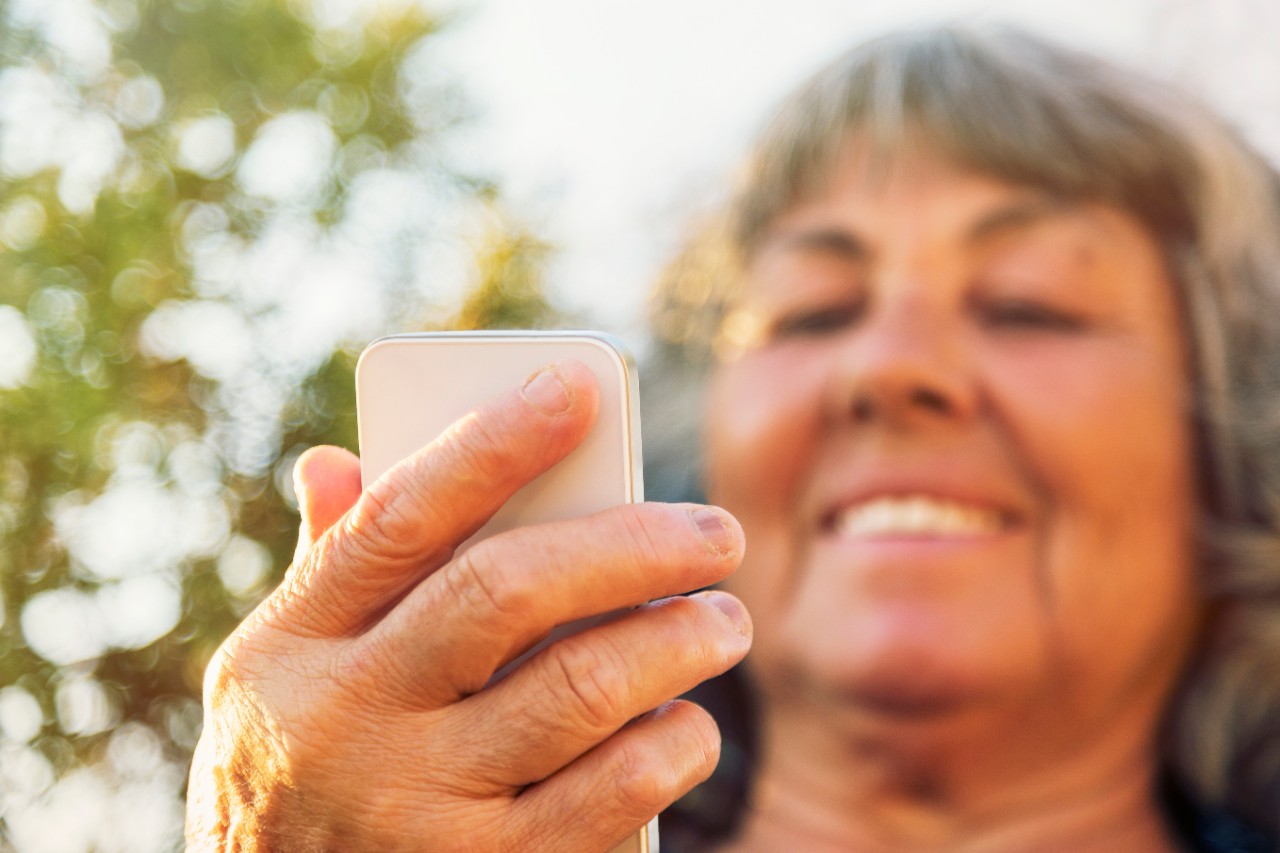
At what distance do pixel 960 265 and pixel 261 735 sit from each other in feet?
4.23

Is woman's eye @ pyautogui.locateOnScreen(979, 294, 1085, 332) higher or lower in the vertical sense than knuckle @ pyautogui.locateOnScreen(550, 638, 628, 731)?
lower

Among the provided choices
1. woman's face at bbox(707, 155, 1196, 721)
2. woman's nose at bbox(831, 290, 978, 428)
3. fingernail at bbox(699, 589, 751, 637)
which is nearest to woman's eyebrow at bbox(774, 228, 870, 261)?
woman's face at bbox(707, 155, 1196, 721)

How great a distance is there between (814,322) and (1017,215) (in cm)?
35

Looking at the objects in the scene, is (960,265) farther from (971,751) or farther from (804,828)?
(804,828)

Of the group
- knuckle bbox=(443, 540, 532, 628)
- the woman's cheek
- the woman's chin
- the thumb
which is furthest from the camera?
the woman's cheek

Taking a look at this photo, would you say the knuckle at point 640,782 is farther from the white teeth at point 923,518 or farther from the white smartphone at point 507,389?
the white teeth at point 923,518

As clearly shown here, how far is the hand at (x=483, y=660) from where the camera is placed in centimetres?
64

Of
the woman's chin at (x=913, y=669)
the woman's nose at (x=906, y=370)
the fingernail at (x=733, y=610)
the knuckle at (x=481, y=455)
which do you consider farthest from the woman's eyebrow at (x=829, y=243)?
the knuckle at (x=481, y=455)

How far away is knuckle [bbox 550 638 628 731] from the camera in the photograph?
0.65 meters

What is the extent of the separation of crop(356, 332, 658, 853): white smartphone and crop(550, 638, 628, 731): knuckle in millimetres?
68

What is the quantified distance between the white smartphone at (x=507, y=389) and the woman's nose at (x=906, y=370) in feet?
3.06

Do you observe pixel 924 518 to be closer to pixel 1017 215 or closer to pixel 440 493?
pixel 1017 215

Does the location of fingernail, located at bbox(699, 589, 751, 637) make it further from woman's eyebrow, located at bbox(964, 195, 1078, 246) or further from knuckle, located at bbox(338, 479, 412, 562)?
woman's eyebrow, located at bbox(964, 195, 1078, 246)

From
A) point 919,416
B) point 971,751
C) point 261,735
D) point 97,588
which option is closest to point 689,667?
point 261,735
